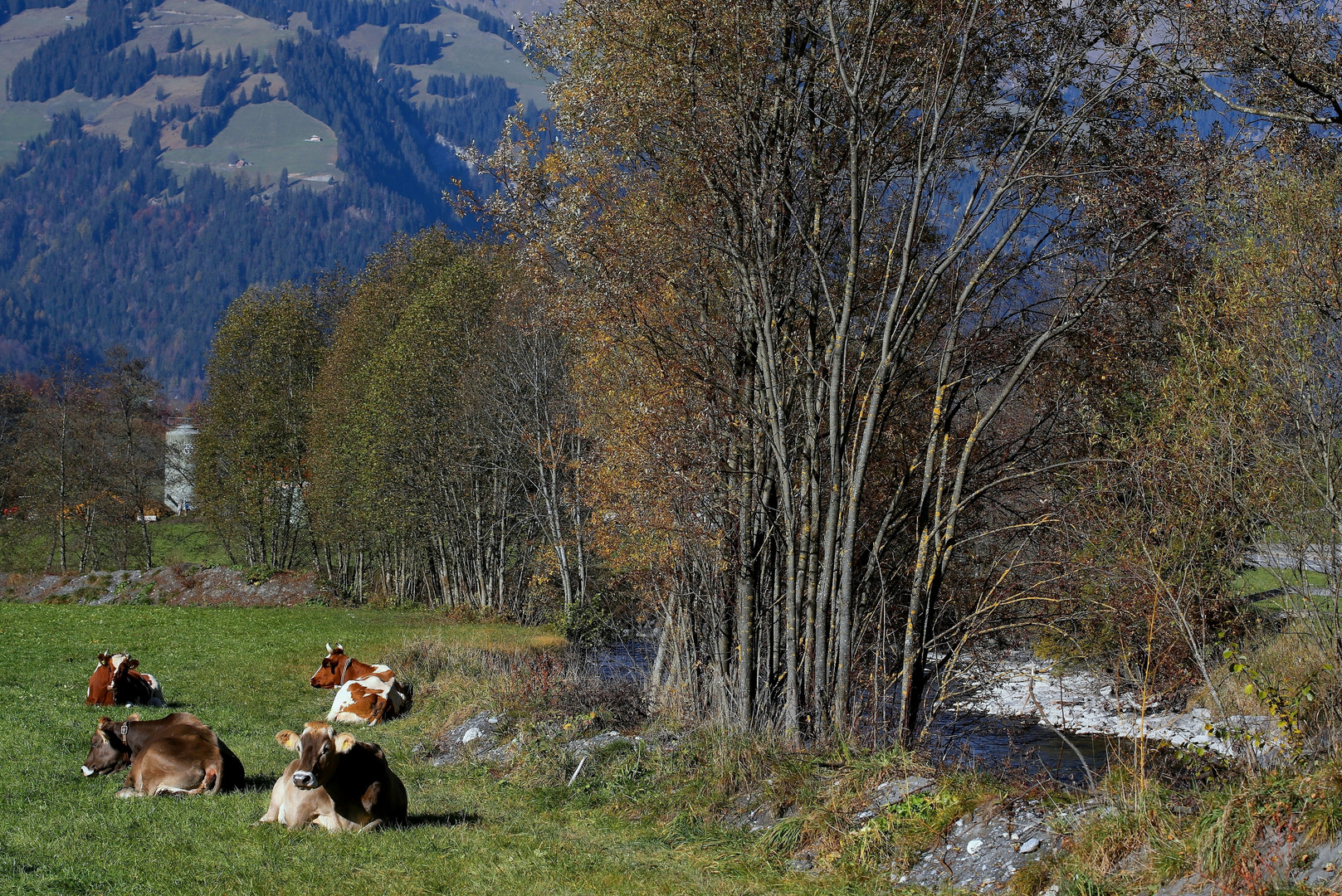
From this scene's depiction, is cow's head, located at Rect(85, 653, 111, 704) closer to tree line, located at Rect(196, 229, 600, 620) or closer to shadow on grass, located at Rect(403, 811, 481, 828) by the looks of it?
shadow on grass, located at Rect(403, 811, 481, 828)

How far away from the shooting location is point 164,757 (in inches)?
350

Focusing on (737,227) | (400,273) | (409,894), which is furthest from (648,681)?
(400,273)

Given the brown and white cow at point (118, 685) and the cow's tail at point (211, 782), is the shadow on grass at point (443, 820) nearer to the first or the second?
the cow's tail at point (211, 782)

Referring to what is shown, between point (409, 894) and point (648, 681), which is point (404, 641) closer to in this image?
point (648, 681)

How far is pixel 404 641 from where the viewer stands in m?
20.8

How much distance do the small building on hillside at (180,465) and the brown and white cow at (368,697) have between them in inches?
1708

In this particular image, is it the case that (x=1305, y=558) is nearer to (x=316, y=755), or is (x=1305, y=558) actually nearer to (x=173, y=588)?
(x=316, y=755)

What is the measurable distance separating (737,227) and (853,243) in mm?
2555

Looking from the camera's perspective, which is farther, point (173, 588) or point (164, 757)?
point (173, 588)

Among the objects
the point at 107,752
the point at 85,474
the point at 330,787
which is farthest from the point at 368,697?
the point at 85,474

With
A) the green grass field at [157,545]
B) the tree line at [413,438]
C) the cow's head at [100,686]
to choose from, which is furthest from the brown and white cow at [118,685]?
the green grass field at [157,545]

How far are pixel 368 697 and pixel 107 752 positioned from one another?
5689 millimetres

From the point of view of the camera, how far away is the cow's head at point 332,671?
56.3 ft

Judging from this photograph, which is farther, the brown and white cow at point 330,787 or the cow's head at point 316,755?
the brown and white cow at point 330,787
